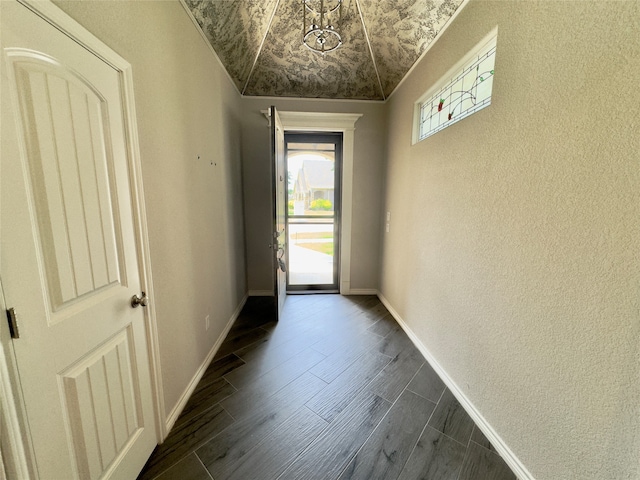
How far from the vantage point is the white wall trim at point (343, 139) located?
10.3 feet

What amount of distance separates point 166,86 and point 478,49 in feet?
6.32

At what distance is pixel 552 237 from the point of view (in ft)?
3.54

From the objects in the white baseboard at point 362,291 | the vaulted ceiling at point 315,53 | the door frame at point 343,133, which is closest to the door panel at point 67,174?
the vaulted ceiling at point 315,53

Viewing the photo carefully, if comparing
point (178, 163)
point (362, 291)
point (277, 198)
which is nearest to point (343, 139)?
point (277, 198)

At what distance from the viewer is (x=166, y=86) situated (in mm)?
1467

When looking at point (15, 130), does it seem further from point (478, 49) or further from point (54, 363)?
point (478, 49)

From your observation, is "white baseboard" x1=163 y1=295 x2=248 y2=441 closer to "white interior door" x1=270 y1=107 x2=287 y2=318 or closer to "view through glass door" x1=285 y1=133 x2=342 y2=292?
"white interior door" x1=270 y1=107 x2=287 y2=318

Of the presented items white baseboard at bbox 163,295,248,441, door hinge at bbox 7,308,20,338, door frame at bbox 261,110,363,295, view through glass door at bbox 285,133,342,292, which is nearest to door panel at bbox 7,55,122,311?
door hinge at bbox 7,308,20,338

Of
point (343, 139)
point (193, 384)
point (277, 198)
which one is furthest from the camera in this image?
point (343, 139)

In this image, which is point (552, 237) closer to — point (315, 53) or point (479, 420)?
point (479, 420)

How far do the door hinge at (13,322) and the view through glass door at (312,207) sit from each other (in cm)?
286

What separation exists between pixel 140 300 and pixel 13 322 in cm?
50

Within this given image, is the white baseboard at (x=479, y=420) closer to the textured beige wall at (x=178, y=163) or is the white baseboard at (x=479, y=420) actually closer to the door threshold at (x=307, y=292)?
the door threshold at (x=307, y=292)

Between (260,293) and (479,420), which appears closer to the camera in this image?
(479,420)
